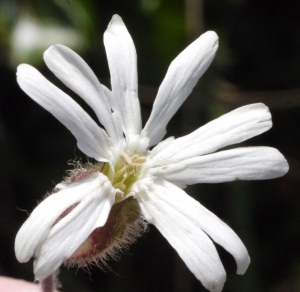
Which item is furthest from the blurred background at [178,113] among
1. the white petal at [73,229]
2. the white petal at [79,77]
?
the white petal at [73,229]

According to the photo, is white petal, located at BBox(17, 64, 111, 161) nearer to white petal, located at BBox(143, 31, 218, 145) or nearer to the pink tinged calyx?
the pink tinged calyx

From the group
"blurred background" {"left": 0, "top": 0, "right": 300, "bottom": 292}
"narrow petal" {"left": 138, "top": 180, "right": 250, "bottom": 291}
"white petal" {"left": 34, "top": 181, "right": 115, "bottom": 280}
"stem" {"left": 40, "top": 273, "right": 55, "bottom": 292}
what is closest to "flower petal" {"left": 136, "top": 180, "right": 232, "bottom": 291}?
"narrow petal" {"left": 138, "top": 180, "right": 250, "bottom": 291}

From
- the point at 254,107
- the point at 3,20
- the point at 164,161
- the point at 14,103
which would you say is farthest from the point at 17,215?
the point at 254,107

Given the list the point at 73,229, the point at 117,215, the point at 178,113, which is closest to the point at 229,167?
the point at 117,215

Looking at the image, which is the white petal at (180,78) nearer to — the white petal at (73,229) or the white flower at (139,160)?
the white flower at (139,160)

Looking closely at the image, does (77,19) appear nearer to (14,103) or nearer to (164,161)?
(14,103)

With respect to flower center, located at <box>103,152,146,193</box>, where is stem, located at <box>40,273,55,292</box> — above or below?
below

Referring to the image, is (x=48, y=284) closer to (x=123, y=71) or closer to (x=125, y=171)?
(x=125, y=171)

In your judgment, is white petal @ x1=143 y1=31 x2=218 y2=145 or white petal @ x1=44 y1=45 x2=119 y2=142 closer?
white petal @ x1=44 y1=45 x2=119 y2=142
